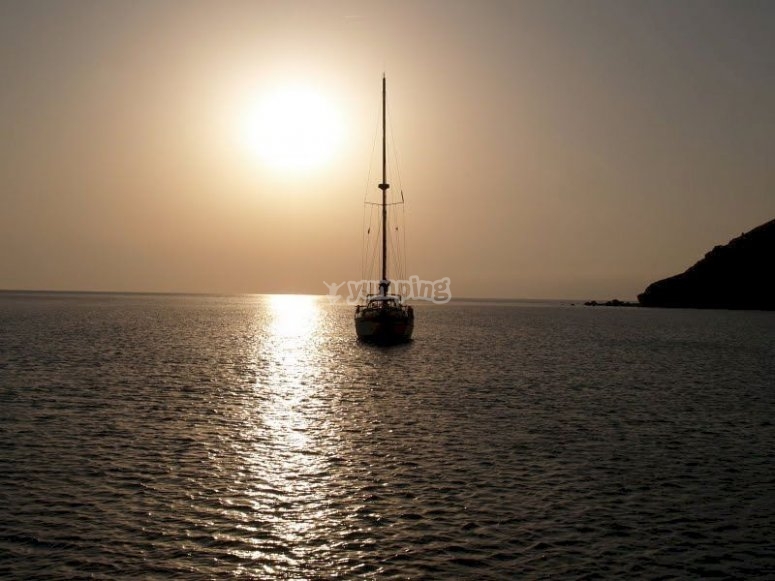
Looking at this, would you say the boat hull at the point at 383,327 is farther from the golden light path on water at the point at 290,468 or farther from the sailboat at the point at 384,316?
the golden light path on water at the point at 290,468

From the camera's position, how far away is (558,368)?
58000mm

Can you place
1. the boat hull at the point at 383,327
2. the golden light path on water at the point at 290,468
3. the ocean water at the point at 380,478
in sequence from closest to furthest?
the ocean water at the point at 380,478
the golden light path on water at the point at 290,468
the boat hull at the point at 383,327

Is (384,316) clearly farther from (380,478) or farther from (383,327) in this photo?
(380,478)

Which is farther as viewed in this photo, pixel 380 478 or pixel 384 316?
pixel 384 316

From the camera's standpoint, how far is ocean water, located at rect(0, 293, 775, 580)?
14680 mm

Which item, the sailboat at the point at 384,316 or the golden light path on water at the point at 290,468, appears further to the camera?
the sailboat at the point at 384,316

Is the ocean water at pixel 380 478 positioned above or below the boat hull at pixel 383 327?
below


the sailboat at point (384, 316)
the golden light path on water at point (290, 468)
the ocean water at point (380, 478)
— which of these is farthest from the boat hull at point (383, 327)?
the golden light path on water at point (290, 468)

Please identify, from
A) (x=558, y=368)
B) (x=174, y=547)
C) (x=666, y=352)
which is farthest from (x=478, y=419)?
(x=666, y=352)

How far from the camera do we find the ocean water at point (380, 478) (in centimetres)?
1468

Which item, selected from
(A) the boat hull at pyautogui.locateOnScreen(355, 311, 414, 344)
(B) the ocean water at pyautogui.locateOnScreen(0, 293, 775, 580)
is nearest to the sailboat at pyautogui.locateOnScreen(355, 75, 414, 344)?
(A) the boat hull at pyautogui.locateOnScreen(355, 311, 414, 344)

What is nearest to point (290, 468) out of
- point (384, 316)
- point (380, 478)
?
point (380, 478)

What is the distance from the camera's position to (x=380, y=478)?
2127cm

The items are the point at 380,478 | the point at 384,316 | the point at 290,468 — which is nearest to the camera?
the point at 380,478
